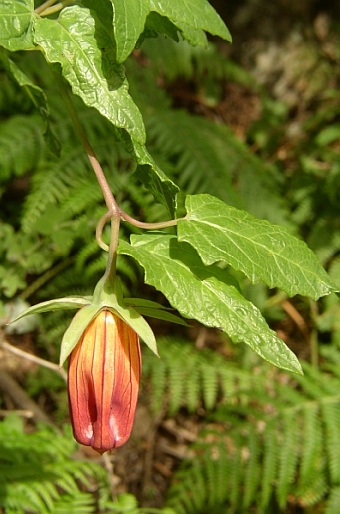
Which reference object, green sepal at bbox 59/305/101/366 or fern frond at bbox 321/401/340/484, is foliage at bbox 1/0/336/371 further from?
fern frond at bbox 321/401/340/484

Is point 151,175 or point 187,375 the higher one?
point 151,175

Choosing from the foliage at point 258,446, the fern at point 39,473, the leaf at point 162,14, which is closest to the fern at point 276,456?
the foliage at point 258,446

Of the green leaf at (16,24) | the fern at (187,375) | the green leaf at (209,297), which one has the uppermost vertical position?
the green leaf at (16,24)

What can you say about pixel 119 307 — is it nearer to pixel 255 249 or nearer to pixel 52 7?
pixel 255 249

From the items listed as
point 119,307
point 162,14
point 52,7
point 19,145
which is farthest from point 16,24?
point 19,145

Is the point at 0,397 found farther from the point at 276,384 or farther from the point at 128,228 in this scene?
the point at 276,384

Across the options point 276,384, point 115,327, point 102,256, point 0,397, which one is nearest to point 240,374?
point 276,384

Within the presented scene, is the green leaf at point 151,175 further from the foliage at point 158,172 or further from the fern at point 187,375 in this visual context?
the fern at point 187,375
